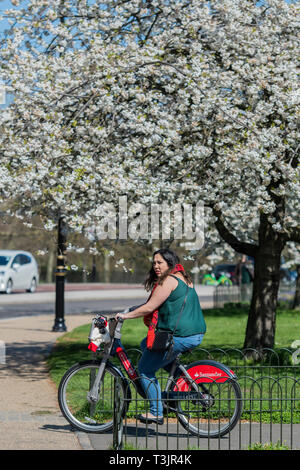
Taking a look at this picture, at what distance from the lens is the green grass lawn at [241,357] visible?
8.15 meters

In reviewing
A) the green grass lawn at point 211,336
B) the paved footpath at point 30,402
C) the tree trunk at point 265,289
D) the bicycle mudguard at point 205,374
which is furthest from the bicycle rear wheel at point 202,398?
the tree trunk at point 265,289

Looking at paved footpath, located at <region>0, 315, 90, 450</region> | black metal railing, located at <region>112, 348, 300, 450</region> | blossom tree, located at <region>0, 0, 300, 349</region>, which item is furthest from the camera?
blossom tree, located at <region>0, 0, 300, 349</region>

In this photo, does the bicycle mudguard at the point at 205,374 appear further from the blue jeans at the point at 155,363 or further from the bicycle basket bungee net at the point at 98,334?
Answer: the bicycle basket bungee net at the point at 98,334

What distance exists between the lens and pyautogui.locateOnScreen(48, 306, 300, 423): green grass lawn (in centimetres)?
815

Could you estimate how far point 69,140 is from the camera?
10117 mm

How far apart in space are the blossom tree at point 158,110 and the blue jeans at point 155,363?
2.51m

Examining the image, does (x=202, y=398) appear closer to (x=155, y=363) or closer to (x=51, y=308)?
(x=155, y=363)

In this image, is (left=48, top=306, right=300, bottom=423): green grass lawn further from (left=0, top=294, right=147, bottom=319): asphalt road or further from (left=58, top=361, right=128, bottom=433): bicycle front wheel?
(left=0, top=294, right=147, bottom=319): asphalt road

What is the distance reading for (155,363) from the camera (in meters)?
7.49

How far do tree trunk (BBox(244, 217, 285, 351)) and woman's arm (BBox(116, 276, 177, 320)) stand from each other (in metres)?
4.69

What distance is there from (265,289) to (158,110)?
11.2 ft

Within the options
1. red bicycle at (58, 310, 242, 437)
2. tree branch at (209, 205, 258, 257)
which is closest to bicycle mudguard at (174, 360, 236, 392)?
red bicycle at (58, 310, 242, 437)
